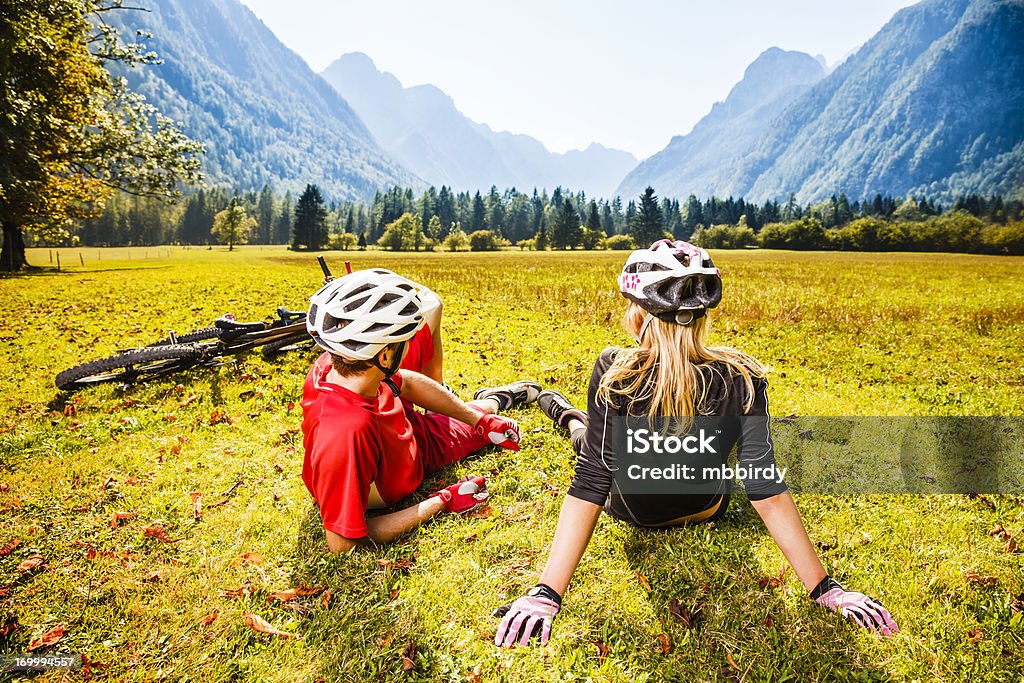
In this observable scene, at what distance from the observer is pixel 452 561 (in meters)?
3.90

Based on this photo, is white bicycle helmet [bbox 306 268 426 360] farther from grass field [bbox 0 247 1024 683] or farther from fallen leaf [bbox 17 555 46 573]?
fallen leaf [bbox 17 555 46 573]

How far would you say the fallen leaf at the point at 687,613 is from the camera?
3305mm

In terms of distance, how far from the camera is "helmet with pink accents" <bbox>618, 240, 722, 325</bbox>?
2.97m

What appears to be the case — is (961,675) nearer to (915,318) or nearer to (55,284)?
(915,318)

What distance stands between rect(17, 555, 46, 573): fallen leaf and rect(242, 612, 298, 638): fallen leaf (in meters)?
1.98

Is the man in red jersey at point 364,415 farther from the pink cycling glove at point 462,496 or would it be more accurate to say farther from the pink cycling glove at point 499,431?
the pink cycling glove at point 499,431

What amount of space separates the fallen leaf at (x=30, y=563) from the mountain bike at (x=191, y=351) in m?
4.15

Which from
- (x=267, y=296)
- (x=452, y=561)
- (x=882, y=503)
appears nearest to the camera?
(x=452, y=561)

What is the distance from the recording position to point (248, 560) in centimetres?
396

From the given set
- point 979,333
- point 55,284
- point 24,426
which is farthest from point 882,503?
point 55,284

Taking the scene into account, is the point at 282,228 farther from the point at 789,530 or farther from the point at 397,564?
the point at 789,530

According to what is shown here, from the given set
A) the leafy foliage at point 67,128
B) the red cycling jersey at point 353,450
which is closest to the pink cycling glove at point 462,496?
Result: the red cycling jersey at point 353,450

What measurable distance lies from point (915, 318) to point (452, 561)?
651 inches

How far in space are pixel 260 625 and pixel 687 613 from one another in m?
2.93
